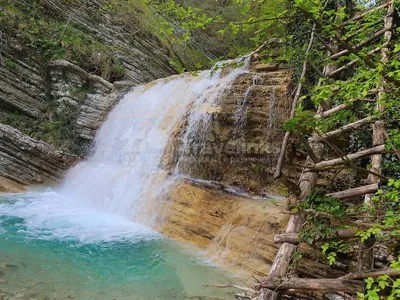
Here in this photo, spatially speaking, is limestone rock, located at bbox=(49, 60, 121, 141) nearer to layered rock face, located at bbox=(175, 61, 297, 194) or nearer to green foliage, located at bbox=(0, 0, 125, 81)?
green foliage, located at bbox=(0, 0, 125, 81)

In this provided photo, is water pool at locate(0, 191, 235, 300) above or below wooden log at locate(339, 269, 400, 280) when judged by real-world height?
below

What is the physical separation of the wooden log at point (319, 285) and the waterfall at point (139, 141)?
169 inches

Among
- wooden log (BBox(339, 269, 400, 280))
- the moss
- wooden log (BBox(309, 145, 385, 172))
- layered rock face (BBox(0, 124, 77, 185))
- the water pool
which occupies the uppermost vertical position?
the moss

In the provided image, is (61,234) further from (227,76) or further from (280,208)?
(227,76)

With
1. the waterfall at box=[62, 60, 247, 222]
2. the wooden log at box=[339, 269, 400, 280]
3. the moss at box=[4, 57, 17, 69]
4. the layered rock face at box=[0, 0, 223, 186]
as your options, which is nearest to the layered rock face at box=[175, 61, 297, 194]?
the waterfall at box=[62, 60, 247, 222]

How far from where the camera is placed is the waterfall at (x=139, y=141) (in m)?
7.68

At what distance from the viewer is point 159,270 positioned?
4691 millimetres

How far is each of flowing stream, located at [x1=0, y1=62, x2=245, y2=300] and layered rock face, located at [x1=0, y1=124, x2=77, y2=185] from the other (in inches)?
18.1

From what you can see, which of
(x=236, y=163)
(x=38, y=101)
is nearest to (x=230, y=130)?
(x=236, y=163)

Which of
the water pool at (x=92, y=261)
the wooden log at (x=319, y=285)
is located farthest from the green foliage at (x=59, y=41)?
the wooden log at (x=319, y=285)

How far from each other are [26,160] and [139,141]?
3.29 m

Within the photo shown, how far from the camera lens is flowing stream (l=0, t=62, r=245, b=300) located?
13.4 ft

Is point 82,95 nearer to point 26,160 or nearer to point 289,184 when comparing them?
point 26,160

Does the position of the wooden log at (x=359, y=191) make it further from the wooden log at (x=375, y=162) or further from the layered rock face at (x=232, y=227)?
the layered rock face at (x=232, y=227)
